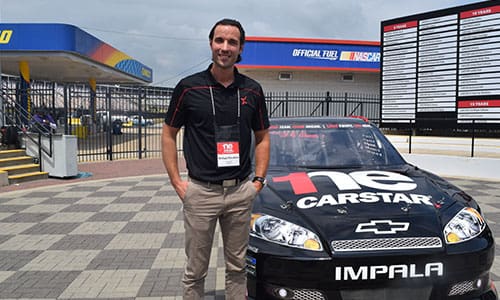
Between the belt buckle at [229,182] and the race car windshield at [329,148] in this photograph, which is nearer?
the belt buckle at [229,182]

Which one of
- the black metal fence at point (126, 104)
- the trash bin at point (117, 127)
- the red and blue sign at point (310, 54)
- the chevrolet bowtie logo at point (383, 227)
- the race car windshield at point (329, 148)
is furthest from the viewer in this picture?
the trash bin at point (117, 127)

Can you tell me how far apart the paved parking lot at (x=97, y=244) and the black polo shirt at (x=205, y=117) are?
5.13 ft

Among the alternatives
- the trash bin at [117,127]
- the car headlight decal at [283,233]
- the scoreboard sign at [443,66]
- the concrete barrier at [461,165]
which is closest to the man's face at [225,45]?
the car headlight decal at [283,233]

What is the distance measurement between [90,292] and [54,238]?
2101mm

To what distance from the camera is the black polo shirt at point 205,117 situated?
2.56m

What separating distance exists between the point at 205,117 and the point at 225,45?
1.52 feet

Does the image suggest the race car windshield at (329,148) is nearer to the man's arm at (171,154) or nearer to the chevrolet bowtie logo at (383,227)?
the chevrolet bowtie logo at (383,227)

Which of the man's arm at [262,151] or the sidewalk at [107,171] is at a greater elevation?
the man's arm at [262,151]

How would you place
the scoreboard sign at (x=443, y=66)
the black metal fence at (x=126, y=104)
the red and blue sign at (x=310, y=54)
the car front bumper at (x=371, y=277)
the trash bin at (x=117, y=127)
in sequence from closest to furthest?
the car front bumper at (x=371, y=277) < the scoreboard sign at (x=443, y=66) < the black metal fence at (x=126, y=104) < the red and blue sign at (x=310, y=54) < the trash bin at (x=117, y=127)

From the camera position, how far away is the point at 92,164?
13891mm

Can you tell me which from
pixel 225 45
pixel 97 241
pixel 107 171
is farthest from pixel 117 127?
pixel 225 45

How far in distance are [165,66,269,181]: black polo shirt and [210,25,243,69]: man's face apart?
0.14 m

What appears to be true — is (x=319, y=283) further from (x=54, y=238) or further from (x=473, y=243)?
(x=54, y=238)

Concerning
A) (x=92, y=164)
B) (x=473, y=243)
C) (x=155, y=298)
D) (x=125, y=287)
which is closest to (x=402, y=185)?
(x=473, y=243)
